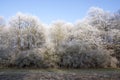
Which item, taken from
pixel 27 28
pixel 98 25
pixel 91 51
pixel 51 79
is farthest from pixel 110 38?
pixel 51 79

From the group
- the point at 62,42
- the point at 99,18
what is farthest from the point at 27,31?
the point at 99,18

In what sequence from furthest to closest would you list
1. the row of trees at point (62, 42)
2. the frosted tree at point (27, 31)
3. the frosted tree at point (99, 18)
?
the frosted tree at point (99, 18)
the frosted tree at point (27, 31)
the row of trees at point (62, 42)

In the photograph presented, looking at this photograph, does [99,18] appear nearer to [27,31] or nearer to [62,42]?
[62,42]

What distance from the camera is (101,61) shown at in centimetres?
2052

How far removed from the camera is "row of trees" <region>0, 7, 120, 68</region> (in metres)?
20.5

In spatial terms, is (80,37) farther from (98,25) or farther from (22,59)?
(22,59)

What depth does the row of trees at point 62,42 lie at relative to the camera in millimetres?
20531

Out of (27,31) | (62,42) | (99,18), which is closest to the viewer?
(62,42)

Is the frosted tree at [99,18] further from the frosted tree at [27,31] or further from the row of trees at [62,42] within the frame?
the frosted tree at [27,31]

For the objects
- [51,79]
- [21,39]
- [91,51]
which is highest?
[21,39]

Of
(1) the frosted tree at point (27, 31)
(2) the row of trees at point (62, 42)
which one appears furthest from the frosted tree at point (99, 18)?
(1) the frosted tree at point (27, 31)

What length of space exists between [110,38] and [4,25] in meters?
15.7

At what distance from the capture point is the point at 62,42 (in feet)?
78.8

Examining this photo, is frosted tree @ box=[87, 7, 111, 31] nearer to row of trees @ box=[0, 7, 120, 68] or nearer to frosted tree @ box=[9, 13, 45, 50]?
row of trees @ box=[0, 7, 120, 68]
